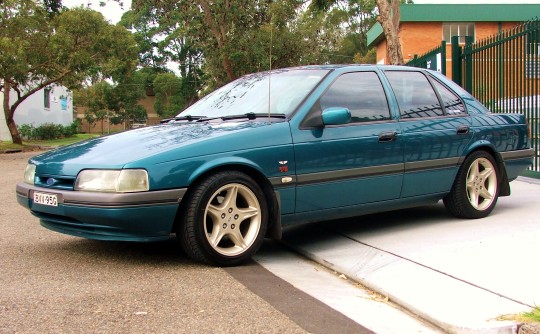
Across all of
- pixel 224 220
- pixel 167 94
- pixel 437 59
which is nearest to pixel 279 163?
pixel 224 220

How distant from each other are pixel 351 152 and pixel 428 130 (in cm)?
106

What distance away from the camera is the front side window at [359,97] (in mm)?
5422

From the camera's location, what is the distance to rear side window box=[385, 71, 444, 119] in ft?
19.3

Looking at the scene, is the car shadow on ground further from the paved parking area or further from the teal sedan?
the teal sedan

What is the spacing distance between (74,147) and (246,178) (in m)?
1.57

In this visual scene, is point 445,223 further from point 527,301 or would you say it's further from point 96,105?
point 96,105

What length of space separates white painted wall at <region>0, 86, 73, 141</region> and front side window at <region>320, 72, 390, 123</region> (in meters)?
30.5

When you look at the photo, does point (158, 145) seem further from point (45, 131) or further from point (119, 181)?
point (45, 131)

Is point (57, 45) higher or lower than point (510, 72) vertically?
higher

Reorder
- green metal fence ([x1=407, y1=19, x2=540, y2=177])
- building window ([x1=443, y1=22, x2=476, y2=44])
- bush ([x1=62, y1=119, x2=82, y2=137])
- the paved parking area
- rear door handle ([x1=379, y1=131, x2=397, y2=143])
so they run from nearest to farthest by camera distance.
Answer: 1. the paved parking area
2. rear door handle ([x1=379, y1=131, x2=397, y2=143])
3. green metal fence ([x1=407, y1=19, x2=540, y2=177])
4. building window ([x1=443, y1=22, x2=476, y2=44])
5. bush ([x1=62, y1=119, x2=82, y2=137])

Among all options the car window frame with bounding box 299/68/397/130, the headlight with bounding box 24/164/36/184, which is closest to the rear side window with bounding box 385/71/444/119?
the car window frame with bounding box 299/68/397/130

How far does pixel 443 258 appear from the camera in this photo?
4.80 metres

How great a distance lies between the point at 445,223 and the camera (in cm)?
619

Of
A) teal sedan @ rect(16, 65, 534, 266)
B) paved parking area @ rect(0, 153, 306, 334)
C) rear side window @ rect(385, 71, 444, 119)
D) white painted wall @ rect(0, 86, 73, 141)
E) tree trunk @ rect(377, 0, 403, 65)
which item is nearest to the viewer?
paved parking area @ rect(0, 153, 306, 334)
